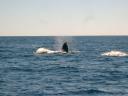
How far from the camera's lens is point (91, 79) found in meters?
42.6

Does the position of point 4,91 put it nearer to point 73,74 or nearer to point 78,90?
point 78,90

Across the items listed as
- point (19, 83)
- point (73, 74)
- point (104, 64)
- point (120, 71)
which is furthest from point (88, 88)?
point (104, 64)

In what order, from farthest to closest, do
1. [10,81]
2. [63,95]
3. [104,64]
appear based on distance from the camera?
[104,64] → [10,81] → [63,95]

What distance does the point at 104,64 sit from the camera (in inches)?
2355

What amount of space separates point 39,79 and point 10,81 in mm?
3211

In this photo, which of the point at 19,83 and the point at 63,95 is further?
the point at 19,83

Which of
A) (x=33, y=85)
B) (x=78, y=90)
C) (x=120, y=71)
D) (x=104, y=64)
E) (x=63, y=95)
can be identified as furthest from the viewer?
(x=104, y=64)

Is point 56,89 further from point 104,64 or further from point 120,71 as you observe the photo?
point 104,64

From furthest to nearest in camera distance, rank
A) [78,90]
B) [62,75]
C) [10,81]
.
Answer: [62,75] → [10,81] → [78,90]

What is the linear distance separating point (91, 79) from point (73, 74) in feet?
15.8

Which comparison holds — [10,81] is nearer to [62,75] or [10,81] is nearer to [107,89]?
[62,75]

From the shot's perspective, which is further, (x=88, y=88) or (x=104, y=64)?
(x=104, y=64)

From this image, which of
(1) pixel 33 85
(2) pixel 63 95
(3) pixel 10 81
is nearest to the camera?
(2) pixel 63 95

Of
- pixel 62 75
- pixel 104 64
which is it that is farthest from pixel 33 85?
pixel 104 64
